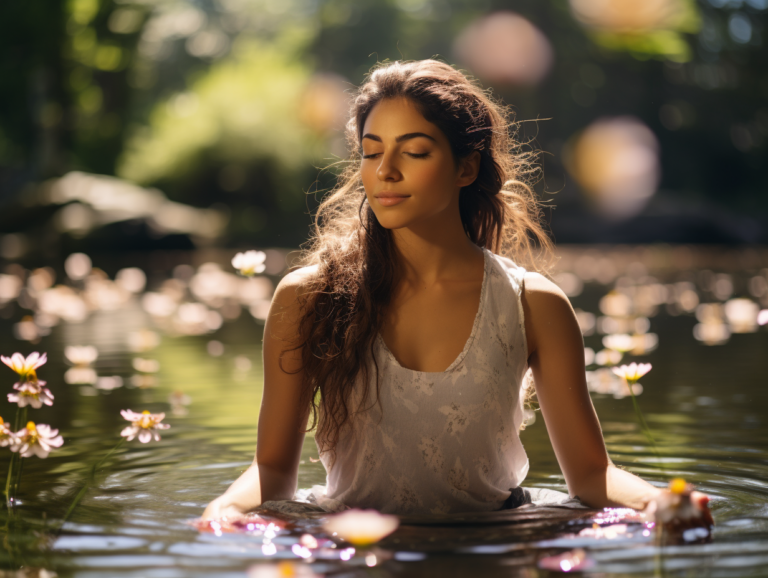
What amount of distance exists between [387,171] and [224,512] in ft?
3.51

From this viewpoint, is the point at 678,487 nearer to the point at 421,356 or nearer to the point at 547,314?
the point at 547,314

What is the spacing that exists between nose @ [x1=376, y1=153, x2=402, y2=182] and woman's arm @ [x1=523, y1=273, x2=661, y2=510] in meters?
0.52

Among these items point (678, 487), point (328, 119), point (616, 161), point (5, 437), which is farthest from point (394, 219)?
point (616, 161)

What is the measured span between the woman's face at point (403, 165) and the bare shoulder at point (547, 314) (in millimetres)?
384

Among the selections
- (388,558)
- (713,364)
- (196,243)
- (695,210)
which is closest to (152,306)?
(713,364)

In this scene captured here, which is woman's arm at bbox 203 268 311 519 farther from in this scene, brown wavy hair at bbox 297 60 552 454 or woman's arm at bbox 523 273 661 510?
woman's arm at bbox 523 273 661 510

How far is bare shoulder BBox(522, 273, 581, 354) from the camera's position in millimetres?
3057

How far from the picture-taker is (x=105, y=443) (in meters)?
4.59

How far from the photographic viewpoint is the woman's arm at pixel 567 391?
3.04 metres

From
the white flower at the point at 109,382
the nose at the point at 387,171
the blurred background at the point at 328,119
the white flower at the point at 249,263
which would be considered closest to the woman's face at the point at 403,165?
the nose at the point at 387,171

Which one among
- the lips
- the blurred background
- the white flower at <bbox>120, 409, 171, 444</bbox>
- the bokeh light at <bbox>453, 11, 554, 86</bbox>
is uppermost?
the bokeh light at <bbox>453, 11, 554, 86</bbox>

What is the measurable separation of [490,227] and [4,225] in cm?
1788

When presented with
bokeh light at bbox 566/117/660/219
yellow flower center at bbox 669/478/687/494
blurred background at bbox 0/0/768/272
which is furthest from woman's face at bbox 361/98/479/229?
bokeh light at bbox 566/117/660/219

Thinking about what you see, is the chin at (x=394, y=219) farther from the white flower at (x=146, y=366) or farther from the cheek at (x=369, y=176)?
the white flower at (x=146, y=366)
